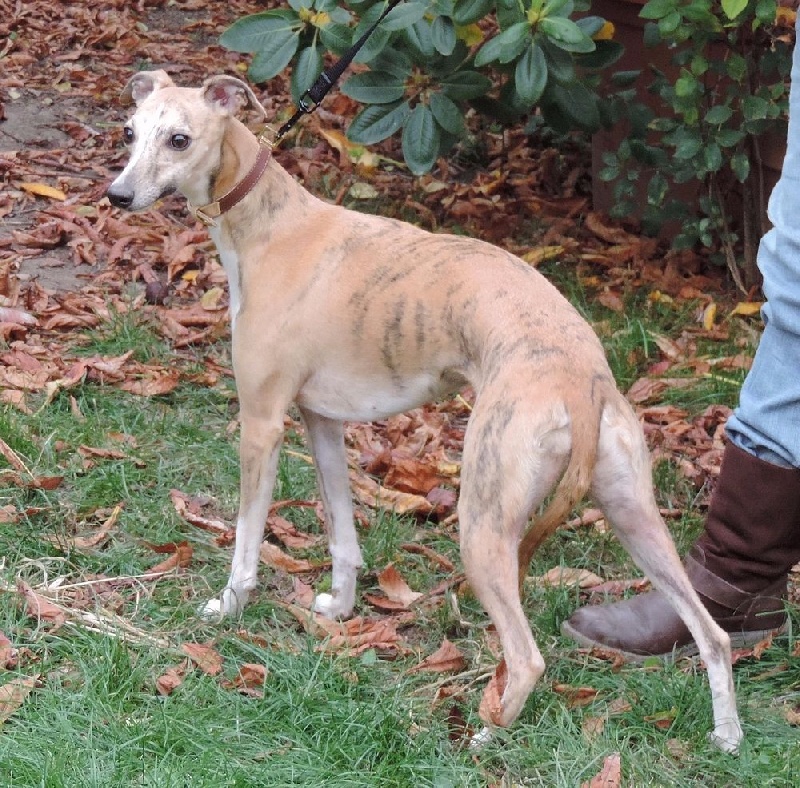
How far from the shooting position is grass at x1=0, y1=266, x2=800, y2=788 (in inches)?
112

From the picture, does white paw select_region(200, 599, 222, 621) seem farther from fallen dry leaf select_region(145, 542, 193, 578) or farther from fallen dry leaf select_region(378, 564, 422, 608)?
fallen dry leaf select_region(378, 564, 422, 608)

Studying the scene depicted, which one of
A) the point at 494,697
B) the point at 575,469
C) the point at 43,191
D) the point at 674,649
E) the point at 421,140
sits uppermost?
the point at 575,469

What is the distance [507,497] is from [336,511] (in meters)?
1.04

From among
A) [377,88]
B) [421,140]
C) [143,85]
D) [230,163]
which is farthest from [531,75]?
[230,163]

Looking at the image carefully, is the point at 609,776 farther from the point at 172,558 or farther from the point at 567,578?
the point at 172,558

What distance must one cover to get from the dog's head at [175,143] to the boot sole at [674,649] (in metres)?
1.68

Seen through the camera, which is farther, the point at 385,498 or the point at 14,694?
the point at 385,498

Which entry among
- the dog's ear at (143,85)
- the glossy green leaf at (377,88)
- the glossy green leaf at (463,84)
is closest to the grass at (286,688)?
the dog's ear at (143,85)

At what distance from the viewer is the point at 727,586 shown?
3.38m

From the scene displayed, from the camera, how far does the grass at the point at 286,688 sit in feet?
9.34

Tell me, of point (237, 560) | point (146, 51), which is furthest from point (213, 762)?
point (146, 51)

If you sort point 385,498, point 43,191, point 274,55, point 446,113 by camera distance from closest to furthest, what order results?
point 385,498
point 274,55
point 446,113
point 43,191

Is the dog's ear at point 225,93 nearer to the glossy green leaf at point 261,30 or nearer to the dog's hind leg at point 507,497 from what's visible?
the dog's hind leg at point 507,497

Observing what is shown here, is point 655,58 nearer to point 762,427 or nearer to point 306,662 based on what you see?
point 762,427
